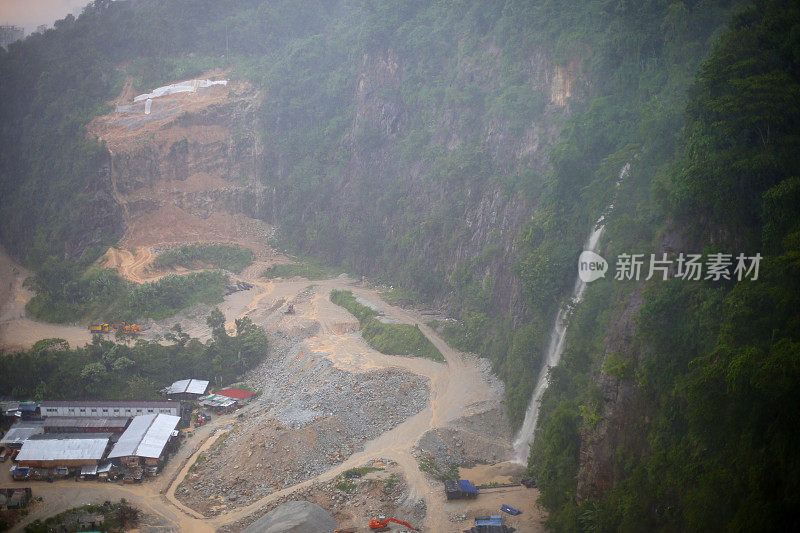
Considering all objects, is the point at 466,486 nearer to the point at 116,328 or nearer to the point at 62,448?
the point at 62,448

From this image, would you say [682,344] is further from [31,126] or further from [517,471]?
[31,126]

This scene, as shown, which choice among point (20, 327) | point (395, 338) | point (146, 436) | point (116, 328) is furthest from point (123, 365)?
point (395, 338)

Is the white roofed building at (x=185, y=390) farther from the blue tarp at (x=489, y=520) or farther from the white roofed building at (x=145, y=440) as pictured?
the blue tarp at (x=489, y=520)

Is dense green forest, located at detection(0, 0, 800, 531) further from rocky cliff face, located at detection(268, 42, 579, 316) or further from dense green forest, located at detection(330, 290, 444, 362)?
dense green forest, located at detection(330, 290, 444, 362)

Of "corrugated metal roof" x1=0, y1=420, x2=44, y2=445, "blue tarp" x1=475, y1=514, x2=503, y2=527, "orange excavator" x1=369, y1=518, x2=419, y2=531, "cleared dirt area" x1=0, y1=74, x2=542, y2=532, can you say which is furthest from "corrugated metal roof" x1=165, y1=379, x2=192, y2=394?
"blue tarp" x1=475, y1=514, x2=503, y2=527

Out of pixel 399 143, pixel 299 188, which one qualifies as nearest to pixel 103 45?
pixel 299 188

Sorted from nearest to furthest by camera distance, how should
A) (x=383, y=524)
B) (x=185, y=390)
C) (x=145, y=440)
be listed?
(x=383, y=524), (x=145, y=440), (x=185, y=390)

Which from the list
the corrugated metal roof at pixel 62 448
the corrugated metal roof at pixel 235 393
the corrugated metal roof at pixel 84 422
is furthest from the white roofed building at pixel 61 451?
the corrugated metal roof at pixel 235 393
